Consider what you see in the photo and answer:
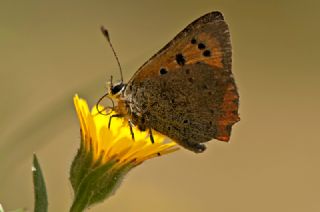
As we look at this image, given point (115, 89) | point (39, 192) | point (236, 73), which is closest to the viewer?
point (39, 192)

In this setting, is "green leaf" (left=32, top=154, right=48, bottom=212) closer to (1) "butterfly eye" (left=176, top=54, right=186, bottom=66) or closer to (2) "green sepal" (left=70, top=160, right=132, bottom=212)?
(2) "green sepal" (left=70, top=160, right=132, bottom=212)

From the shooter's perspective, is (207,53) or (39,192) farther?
(207,53)

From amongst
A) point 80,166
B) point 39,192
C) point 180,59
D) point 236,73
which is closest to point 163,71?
point 180,59

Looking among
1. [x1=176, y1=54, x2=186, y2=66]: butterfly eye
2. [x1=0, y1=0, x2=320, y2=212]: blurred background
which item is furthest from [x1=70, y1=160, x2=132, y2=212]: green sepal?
[x1=0, y1=0, x2=320, y2=212]: blurred background

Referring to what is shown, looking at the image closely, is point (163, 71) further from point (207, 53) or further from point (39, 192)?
point (39, 192)

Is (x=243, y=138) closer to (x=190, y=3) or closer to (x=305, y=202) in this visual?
(x=305, y=202)
